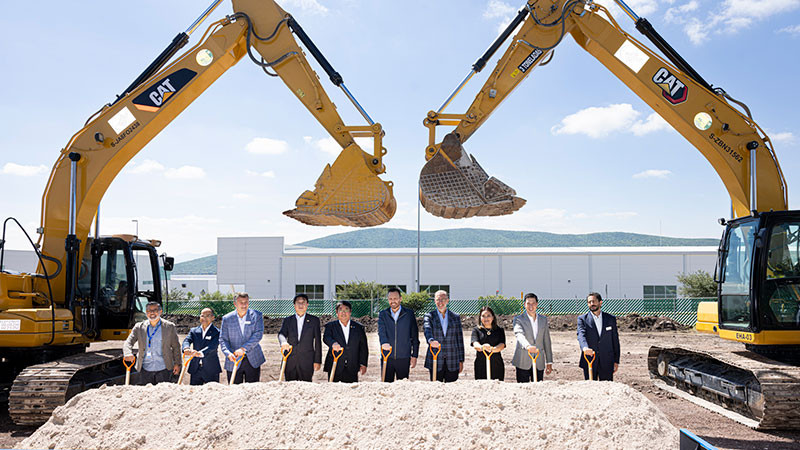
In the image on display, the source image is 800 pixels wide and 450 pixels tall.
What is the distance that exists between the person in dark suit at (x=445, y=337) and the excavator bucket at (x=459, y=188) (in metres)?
1.27

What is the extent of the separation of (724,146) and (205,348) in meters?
7.15

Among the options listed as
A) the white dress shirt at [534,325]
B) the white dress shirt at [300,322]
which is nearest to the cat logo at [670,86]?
the white dress shirt at [534,325]

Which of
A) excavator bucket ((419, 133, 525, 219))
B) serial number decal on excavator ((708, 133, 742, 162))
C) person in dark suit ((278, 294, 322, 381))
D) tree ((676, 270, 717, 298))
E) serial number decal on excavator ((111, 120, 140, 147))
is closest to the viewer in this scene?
person in dark suit ((278, 294, 322, 381))

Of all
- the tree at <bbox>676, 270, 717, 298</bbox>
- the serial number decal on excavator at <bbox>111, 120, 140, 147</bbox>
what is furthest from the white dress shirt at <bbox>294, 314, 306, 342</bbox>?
the tree at <bbox>676, 270, 717, 298</bbox>

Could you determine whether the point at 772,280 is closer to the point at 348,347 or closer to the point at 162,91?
the point at 348,347

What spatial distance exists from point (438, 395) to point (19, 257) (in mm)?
50520

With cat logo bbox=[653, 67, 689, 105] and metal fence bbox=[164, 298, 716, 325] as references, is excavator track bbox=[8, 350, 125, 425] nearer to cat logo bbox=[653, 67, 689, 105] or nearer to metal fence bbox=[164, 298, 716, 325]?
cat logo bbox=[653, 67, 689, 105]

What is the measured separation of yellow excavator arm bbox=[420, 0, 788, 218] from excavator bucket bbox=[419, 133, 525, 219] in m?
0.01

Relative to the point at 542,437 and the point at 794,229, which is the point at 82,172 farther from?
the point at 794,229

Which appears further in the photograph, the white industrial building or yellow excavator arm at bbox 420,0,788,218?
the white industrial building

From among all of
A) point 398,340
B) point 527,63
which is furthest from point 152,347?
point 527,63

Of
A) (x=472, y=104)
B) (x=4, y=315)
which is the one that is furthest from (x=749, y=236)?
(x=4, y=315)

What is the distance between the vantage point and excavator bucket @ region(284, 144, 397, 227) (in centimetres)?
781

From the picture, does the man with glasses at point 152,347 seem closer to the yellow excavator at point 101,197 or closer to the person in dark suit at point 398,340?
the yellow excavator at point 101,197
